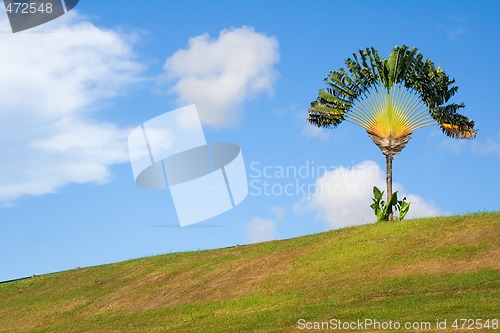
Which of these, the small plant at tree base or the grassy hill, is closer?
the grassy hill

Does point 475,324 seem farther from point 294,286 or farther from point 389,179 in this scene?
point 389,179

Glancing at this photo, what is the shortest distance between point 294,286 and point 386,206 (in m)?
12.1

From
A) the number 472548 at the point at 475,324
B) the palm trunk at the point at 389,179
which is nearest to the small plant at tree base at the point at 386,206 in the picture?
the palm trunk at the point at 389,179

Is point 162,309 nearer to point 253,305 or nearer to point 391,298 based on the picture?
point 253,305

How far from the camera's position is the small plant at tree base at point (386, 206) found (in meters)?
42.1

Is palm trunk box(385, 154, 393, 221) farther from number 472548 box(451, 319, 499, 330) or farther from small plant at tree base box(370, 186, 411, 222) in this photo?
number 472548 box(451, 319, 499, 330)

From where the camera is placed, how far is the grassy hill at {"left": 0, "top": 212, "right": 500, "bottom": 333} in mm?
25172

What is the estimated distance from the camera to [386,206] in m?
42.1

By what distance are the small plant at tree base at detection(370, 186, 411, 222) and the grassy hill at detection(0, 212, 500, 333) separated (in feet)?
6.91

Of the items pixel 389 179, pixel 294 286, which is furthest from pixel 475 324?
pixel 389 179

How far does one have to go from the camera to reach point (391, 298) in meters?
26.4

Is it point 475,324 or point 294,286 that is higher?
point 294,286

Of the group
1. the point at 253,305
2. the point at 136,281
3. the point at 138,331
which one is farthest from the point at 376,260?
the point at 136,281

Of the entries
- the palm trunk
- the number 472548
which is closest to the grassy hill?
the number 472548
